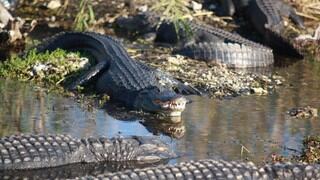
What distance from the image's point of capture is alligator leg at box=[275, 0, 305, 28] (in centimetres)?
1552

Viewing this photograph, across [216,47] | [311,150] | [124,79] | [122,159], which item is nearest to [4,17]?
[216,47]

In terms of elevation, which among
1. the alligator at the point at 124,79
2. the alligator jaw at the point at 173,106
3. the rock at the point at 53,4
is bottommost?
the alligator jaw at the point at 173,106

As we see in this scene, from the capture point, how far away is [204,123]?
8.21m

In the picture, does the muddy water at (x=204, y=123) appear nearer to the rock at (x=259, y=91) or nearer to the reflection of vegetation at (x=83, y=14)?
the rock at (x=259, y=91)

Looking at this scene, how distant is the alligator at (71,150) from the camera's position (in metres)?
6.41

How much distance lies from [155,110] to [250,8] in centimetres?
777

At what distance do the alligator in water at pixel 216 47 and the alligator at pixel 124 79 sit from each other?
1600 millimetres

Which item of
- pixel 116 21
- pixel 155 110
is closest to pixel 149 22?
pixel 116 21

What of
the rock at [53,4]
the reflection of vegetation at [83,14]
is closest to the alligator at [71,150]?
the reflection of vegetation at [83,14]

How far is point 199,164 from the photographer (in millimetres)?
5742

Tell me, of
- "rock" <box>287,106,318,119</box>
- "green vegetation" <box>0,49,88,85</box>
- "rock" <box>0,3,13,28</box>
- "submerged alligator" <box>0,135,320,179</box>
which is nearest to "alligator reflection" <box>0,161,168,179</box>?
"submerged alligator" <box>0,135,320,179</box>

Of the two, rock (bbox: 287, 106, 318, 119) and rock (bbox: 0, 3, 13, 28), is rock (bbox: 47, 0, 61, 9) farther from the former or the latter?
rock (bbox: 287, 106, 318, 119)

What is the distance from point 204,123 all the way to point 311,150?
130cm

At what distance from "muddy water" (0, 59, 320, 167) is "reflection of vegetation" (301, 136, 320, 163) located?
0.09 m
